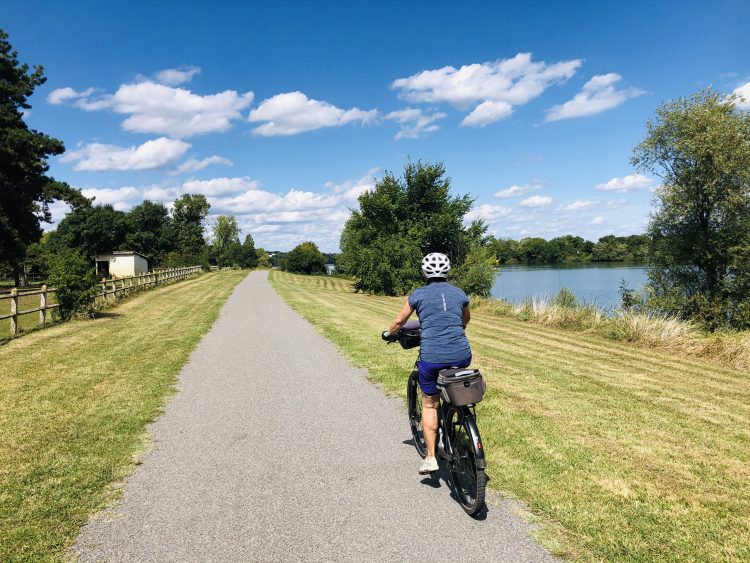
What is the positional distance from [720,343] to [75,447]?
15.0 m

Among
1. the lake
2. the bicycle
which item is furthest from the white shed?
the bicycle

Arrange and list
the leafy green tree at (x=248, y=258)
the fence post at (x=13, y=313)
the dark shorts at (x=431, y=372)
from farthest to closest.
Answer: the leafy green tree at (x=248, y=258) < the fence post at (x=13, y=313) < the dark shorts at (x=431, y=372)

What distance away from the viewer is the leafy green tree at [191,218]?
108562 millimetres

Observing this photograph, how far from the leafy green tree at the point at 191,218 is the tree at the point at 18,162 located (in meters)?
75.4

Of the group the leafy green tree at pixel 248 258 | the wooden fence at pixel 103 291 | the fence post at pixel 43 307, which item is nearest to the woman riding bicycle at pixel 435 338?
the wooden fence at pixel 103 291

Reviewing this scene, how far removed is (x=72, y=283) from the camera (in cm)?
1588

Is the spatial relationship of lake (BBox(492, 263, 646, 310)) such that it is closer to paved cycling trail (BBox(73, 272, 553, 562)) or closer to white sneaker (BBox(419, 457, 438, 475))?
paved cycling trail (BBox(73, 272, 553, 562))

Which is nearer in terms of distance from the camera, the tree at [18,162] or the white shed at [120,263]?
the tree at [18,162]

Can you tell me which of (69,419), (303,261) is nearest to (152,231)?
(303,261)

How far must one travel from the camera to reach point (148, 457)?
5.09 metres

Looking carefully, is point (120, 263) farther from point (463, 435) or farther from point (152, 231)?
point (463, 435)

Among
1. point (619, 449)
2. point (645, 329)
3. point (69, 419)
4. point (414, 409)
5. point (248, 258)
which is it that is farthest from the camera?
point (248, 258)

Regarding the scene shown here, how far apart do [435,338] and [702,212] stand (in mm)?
22981

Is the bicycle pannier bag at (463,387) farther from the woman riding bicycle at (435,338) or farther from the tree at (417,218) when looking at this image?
the tree at (417,218)
